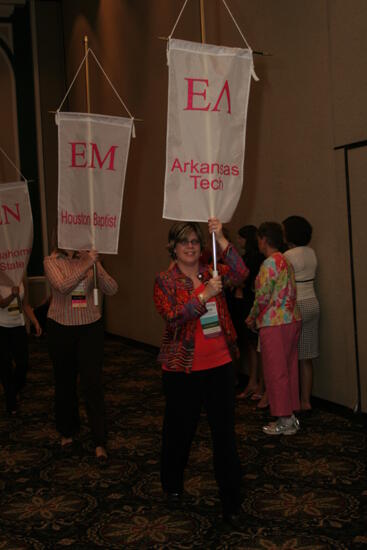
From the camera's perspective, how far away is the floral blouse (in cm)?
455

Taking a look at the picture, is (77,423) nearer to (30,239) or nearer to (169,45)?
(30,239)

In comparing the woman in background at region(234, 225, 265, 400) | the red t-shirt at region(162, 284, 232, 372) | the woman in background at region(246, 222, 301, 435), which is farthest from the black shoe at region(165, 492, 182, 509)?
the woman in background at region(234, 225, 265, 400)

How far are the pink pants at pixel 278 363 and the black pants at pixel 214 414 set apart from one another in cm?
132

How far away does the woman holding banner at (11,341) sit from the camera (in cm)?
554

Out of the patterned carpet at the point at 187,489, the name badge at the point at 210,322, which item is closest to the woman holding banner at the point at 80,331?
the patterned carpet at the point at 187,489

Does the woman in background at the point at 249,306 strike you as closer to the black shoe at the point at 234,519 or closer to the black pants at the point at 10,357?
the black pants at the point at 10,357

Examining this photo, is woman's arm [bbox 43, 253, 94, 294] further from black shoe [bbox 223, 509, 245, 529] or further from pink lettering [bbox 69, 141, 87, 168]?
black shoe [bbox 223, 509, 245, 529]

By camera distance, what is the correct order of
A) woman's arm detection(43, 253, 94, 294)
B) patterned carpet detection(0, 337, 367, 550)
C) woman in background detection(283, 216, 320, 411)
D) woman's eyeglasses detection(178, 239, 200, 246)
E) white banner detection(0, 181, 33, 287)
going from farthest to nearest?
1. white banner detection(0, 181, 33, 287)
2. woman in background detection(283, 216, 320, 411)
3. woman's arm detection(43, 253, 94, 294)
4. woman's eyeglasses detection(178, 239, 200, 246)
5. patterned carpet detection(0, 337, 367, 550)

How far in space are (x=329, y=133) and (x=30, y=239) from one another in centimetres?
244

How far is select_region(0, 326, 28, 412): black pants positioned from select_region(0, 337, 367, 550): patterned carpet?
21 centimetres

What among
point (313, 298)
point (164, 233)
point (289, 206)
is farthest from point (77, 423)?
point (164, 233)

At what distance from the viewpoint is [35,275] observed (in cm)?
1159

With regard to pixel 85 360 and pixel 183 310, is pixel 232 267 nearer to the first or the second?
pixel 183 310

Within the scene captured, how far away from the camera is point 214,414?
3273 mm
